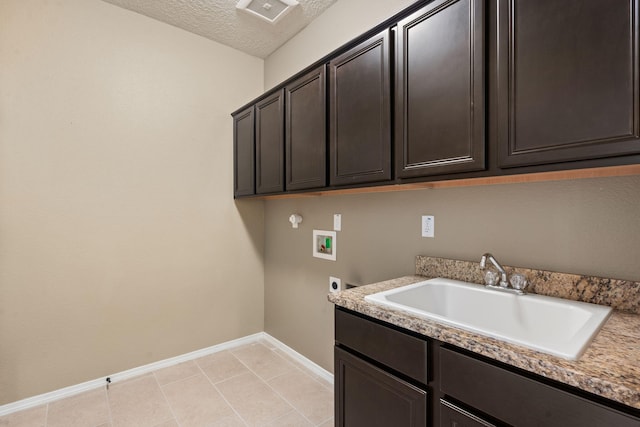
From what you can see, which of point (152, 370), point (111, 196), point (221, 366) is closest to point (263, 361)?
point (221, 366)

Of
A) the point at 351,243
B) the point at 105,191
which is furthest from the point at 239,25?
the point at 351,243

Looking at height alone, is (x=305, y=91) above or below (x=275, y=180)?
above


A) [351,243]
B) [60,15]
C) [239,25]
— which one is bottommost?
[351,243]

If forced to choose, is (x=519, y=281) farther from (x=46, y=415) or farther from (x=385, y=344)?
(x=46, y=415)

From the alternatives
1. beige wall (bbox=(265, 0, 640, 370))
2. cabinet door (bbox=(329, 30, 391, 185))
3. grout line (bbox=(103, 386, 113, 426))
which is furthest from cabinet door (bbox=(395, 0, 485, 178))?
grout line (bbox=(103, 386, 113, 426))

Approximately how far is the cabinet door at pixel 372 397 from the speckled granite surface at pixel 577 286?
0.68 meters

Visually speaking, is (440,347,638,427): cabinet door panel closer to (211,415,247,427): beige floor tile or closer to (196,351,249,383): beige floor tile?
(211,415,247,427): beige floor tile

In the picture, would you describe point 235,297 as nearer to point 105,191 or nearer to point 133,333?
point 133,333

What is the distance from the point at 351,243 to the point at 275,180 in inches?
29.3

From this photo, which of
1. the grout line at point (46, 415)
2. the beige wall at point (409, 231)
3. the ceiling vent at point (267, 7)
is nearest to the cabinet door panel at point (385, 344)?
the beige wall at point (409, 231)

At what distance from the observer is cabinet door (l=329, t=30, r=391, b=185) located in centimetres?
156

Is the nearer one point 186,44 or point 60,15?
point 60,15

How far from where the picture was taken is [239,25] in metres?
2.66

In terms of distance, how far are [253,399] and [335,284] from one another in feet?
3.21
